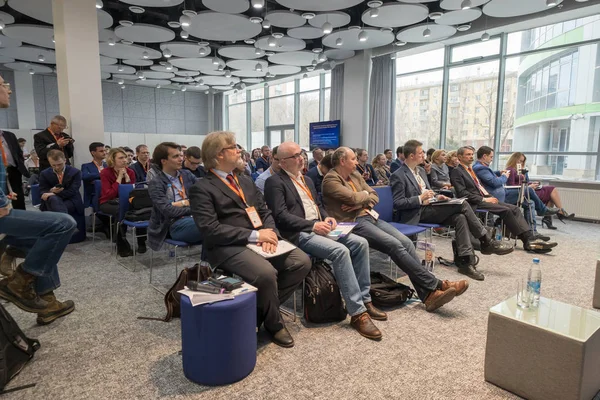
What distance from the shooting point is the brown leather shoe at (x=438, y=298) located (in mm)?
2668

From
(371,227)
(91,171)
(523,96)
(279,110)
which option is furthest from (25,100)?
(523,96)

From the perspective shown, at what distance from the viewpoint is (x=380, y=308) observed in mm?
2867

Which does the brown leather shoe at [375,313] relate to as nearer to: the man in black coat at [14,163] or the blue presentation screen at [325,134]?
the man in black coat at [14,163]

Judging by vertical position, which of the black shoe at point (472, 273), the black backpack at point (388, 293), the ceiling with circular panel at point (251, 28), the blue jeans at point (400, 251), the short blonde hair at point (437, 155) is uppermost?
the ceiling with circular panel at point (251, 28)

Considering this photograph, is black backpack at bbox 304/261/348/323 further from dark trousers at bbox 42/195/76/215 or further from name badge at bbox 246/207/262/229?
dark trousers at bbox 42/195/76/215

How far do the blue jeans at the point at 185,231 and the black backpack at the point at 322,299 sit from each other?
1.04 meters

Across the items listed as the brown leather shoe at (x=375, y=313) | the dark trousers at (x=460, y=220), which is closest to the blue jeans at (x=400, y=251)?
the brown leather shoe at (x=375, y=313)

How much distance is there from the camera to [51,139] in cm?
489

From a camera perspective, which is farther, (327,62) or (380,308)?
(327,62)

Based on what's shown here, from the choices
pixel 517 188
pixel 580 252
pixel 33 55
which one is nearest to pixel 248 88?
pixel 33 55

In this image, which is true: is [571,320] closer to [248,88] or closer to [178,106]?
[248,88]

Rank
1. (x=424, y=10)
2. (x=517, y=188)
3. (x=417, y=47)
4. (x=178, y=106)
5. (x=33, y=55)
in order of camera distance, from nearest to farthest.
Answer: (x=517, y=188)
(x=424, y=10)
(x=417, y=47)
(x=33, y=55)
(x=178, y=106)

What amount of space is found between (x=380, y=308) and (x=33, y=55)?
11.3 meters

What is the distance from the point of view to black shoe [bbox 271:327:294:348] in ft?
7.45
